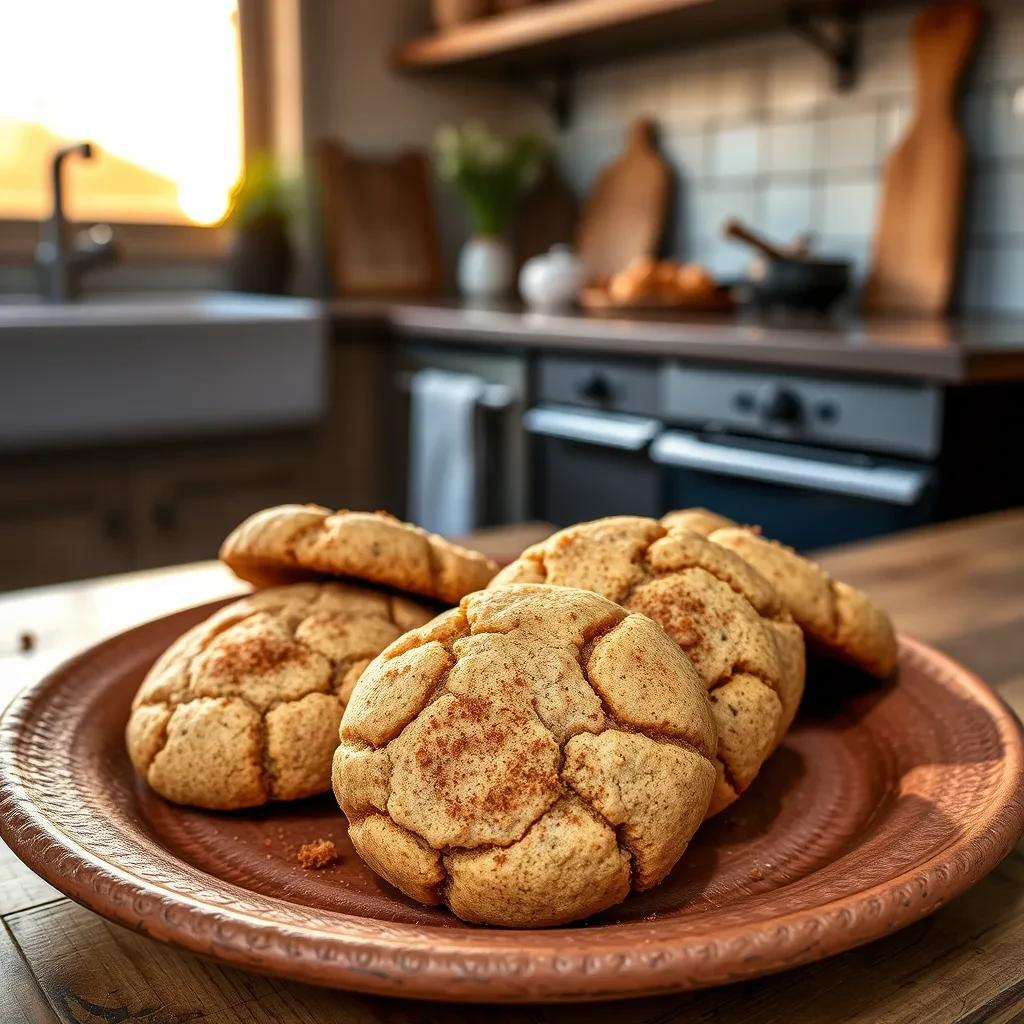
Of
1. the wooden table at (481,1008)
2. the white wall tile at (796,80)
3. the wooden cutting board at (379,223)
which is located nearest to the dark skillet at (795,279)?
the white wall tile at (796,80)

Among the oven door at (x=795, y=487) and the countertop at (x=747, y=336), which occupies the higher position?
the countertop at (x=747, y=336)

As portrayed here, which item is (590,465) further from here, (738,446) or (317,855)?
(317,855)

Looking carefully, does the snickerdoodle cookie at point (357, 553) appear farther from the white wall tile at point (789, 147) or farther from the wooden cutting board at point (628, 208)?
the wooden cutting board at point (628, 208)

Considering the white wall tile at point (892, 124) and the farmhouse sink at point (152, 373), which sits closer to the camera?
the farmhouse sink at point (152, 373)

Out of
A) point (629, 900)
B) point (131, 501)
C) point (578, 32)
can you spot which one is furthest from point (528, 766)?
point (578, 32)

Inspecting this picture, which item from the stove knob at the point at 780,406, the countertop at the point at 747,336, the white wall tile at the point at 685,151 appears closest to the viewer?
the countertop at the point at 747,336

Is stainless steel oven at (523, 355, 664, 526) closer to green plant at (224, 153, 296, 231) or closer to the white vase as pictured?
the white vase

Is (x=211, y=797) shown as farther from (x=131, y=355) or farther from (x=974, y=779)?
(x=131, y=355)
